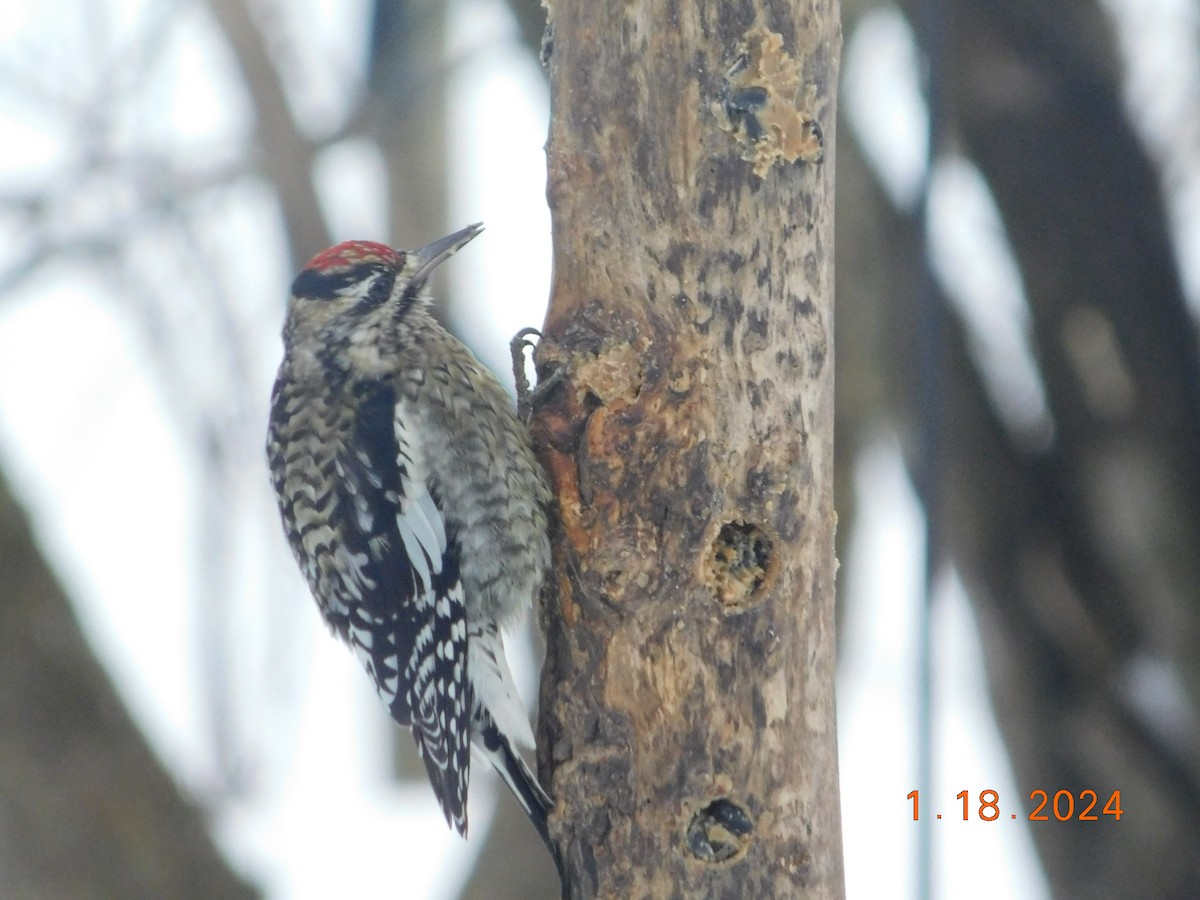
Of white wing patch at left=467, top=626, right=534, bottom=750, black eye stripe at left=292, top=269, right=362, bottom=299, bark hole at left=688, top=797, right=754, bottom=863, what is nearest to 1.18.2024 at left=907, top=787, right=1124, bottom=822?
white wing patch at left=467, top=626, right=534, bottom=750

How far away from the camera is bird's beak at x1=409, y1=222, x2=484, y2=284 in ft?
10.6

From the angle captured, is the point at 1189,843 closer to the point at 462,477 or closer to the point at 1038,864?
the point at 1038,864

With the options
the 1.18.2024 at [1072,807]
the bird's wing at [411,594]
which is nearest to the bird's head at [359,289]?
the bird's wing at [411,594]

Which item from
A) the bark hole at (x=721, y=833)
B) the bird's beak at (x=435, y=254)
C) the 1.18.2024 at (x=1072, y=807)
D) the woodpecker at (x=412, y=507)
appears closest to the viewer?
the bark hole at (x=721, y=833)

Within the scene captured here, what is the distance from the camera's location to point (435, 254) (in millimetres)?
3344

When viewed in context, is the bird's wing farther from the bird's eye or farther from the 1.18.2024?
the 1.18.2024

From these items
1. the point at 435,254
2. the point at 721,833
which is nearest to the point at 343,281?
the point at 435,254

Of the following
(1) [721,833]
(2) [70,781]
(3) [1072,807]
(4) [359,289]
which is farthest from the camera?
(3) [1072,807]

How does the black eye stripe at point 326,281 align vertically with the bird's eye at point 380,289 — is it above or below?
above

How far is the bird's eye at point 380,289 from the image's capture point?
3.27 metres

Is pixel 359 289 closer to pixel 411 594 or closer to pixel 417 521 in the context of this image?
pixel 417 521

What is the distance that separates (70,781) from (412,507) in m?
1.21

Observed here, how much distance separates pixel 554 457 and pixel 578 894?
85 centimetres

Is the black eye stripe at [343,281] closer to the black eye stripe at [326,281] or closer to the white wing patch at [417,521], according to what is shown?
the black eye stripe at [326,281]
